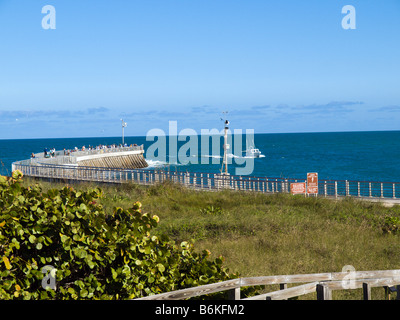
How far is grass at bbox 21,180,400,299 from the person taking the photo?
10320 mm

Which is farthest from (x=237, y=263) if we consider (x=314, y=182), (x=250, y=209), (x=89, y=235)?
(x=314, y=182)

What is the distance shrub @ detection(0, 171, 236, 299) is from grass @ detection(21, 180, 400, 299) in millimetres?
3488

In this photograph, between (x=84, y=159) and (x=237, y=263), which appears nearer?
(x=237, y=263)

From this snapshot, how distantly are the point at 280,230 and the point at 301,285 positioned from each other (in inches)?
338

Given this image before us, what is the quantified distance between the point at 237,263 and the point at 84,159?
60.5m

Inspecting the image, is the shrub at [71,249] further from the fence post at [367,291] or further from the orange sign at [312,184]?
the orange sign at [312,184]

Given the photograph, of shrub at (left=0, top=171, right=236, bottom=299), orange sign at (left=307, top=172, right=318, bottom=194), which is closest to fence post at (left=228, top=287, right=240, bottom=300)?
shrub at (left=0, top=171, right=236, bottom=299)

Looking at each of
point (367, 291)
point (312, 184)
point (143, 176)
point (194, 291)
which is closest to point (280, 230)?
point (367, 291)

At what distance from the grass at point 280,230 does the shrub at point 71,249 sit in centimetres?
349

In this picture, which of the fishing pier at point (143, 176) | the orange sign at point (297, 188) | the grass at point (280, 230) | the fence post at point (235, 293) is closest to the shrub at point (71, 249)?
the fence post at point (235, 293)

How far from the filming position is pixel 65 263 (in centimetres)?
573

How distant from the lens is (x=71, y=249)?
574 cm

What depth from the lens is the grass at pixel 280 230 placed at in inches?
406
